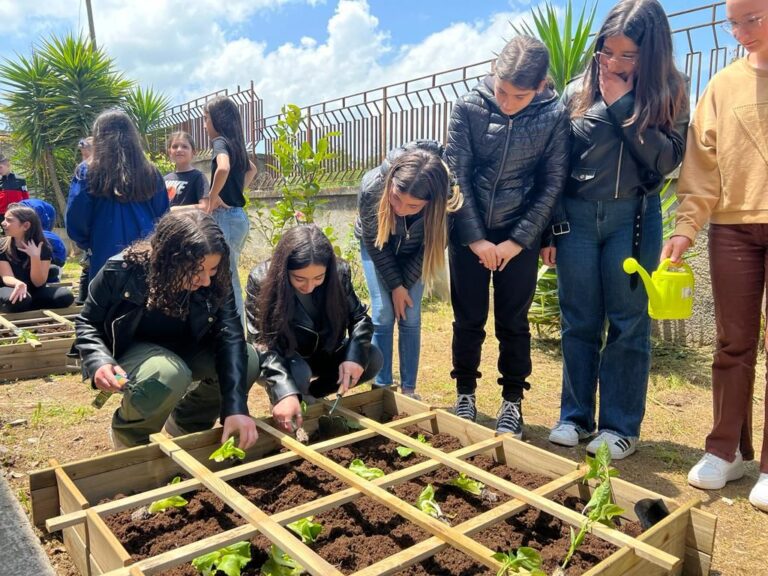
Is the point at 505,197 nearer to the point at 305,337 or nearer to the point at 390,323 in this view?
the point at 390,323

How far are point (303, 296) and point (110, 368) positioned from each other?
85 centimetres

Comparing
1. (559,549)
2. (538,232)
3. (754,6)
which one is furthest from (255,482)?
(754,6)

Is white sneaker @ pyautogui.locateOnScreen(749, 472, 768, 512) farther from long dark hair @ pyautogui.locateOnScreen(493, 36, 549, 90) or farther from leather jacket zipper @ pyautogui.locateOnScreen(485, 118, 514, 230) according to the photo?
long dark hair @ pyautogui.locateOnScreen(493, 36, 549, 90)

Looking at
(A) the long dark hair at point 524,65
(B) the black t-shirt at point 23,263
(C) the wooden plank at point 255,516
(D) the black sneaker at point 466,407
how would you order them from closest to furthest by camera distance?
(C) the wooden plank at point 255,516
(A) the long dark hair at point 524,65
(D) the black sneaker at point 466,407
(B) the black t-shirt at point 23,263

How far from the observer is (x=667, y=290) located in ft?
7.88

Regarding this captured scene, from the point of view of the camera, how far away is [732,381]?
7.95 feet

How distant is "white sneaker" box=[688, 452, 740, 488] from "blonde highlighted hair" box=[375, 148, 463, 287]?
4.49 ft

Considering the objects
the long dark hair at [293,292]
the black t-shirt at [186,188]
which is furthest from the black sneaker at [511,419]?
the black t-shirt at [186,188]

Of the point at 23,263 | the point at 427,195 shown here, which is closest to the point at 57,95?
the point at 23,263

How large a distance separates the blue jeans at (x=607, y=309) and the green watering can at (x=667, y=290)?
0.17 m

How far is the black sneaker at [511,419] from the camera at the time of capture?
2879 millimetres

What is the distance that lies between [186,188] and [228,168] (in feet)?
1.49

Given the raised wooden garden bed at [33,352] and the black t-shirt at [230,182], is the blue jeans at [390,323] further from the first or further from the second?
the raised wooden garden bed at [33,352]

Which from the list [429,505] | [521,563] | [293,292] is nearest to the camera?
[521,563]
